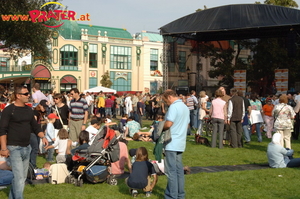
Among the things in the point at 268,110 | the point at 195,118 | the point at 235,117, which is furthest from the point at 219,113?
the point at 195,118

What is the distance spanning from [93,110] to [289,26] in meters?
14.6

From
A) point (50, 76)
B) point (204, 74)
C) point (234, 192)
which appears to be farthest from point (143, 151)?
point (50, 76)

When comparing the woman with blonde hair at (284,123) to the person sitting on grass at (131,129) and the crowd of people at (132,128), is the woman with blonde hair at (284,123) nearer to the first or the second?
the crowd of people at (132,128)

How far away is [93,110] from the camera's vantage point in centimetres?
2919

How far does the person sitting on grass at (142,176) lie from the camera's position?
6438 mm

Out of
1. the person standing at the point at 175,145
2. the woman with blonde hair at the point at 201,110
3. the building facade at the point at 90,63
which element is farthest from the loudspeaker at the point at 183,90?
the person standing at the point at 175,145

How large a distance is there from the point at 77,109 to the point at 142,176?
411cm

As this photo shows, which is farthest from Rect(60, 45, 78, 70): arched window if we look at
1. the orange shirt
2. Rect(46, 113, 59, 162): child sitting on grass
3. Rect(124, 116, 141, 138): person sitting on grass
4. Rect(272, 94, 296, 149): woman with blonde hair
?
Rect(272, 94, 296, 149): woman with blonde hair

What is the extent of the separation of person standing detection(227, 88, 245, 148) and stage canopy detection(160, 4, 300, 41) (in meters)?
10.4

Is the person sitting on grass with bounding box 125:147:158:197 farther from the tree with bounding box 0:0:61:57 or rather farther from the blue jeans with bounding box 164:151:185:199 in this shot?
the tree with bounding box 0:0:61:57

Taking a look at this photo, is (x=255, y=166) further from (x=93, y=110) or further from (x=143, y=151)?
(x=93, y=110)

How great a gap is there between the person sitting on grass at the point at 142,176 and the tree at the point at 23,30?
16331 millimetres

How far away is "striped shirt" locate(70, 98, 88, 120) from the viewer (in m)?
10.1

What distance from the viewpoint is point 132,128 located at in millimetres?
15008
